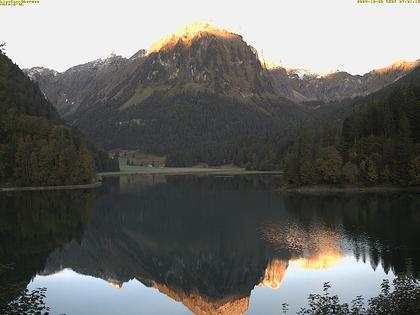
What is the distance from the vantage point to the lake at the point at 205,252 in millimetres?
52625

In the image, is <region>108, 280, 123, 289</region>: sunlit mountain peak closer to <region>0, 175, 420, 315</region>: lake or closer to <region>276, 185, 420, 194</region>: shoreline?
<region>0, 175, 420, 315</region>: lake

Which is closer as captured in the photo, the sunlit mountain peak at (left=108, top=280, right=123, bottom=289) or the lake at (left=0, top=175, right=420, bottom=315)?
the lake at (left=0, top=175, right=420, bottom=315)

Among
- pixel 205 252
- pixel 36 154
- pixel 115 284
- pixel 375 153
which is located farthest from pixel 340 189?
pixel 115 284

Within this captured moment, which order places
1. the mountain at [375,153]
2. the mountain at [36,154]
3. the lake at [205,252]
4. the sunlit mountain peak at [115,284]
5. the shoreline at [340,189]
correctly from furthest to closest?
the mountain at [36,154]
the shoreline at [340,189]
the mountain at [375,153]
the sunlit mountain peak at [115,284]
the lake at [205,252]

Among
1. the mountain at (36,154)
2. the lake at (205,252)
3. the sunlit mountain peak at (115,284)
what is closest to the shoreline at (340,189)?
the lake at (205,252)

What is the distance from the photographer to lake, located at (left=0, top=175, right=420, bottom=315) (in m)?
52.6

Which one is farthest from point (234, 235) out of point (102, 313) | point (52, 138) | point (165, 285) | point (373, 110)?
point (52, 138)

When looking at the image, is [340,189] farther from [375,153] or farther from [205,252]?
[205,252]

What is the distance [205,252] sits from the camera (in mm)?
75375

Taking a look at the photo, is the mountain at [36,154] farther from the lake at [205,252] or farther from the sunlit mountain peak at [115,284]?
the sunlit mountain peak at [115,284]

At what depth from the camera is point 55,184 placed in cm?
18150

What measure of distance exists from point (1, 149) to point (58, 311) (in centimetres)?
14383

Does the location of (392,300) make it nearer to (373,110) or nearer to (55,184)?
(373,110)

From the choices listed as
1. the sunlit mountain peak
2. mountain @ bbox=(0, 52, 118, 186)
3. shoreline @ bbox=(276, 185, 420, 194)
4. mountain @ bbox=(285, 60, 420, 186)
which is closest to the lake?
the sunlit mountain peak
